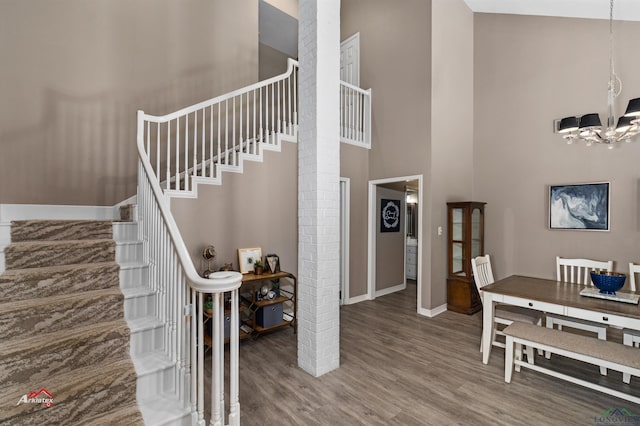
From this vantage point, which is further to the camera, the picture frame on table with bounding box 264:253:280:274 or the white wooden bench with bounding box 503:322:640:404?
the picture frame on table with bounding box 264:253:280:274

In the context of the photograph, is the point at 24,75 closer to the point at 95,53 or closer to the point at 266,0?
the point at 95,53

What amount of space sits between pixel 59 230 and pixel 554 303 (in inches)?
172

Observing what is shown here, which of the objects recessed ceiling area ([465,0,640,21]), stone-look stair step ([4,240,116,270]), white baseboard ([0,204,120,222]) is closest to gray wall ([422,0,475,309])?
recessed ceiling area ([465,0,640,21])

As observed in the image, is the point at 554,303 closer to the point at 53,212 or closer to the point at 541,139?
the point at 541,139

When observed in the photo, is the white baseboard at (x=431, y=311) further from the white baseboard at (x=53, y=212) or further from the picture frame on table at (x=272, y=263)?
the white baseboard at (x=53, y=212)

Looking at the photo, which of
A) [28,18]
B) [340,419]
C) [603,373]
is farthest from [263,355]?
[28,18]

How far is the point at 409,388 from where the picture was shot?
2523 millimetres

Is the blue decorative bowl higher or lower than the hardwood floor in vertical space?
higher

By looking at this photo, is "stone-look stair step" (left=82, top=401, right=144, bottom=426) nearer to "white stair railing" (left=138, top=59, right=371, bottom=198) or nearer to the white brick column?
the white brick column

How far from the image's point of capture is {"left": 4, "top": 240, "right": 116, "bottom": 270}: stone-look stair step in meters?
2.19

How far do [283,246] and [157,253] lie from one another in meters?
2.10

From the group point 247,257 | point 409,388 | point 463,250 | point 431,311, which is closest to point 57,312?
point 247,257

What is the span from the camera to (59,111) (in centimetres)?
345

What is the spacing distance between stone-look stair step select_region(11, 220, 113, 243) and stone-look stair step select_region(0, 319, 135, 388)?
1.11m
